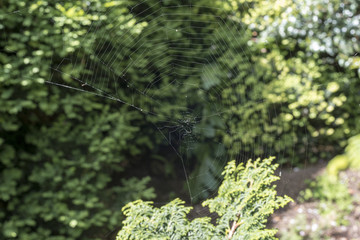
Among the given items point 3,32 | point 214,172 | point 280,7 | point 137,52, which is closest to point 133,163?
point 214,172

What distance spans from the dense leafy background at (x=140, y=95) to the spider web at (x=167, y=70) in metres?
0.01

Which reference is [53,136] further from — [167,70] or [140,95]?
[167,70]

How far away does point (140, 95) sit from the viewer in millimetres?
2441

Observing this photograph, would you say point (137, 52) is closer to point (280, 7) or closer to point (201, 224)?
point (280, 7)

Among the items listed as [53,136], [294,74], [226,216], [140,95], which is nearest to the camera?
[226,216]

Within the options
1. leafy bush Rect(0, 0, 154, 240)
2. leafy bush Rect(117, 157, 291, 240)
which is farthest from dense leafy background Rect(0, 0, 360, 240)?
leafy bush Rect(117, 157, 291, 240)

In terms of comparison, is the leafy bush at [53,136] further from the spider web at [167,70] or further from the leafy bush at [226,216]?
the leafy bush at [226,216]

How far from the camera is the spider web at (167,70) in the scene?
2207mm

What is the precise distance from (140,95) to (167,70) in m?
0.29

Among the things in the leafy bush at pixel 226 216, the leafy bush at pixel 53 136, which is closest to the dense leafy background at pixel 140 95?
the leafy bush at pixel 53 136

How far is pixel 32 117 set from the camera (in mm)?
2283

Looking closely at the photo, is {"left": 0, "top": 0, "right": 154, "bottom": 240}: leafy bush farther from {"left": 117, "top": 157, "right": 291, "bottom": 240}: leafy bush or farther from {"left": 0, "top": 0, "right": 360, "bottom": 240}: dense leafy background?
{"left": 117, "top": 157, "right": 291, "bottom": 240}: leafy bush

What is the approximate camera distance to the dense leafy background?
2076 mm

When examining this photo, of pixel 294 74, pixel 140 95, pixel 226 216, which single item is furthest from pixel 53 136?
pixel 294 74
